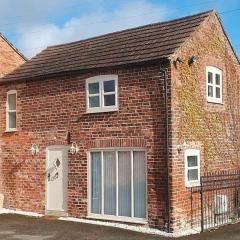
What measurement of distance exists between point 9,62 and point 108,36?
4923 mm

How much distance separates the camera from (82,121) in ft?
55.9

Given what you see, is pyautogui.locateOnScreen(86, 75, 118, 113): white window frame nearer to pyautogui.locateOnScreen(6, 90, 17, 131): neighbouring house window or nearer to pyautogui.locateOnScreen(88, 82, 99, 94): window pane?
pyautogui.locateOnScreen(88, 82, 99, 94): window pane

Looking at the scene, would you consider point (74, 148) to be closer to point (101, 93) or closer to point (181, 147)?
point (101, 93)

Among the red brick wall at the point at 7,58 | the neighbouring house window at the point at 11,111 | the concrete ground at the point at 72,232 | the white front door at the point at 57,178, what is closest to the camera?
the concrete ground at the point at 72,232

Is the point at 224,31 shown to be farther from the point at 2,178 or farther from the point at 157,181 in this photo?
the point at 2,178

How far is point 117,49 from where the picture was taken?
1742cm

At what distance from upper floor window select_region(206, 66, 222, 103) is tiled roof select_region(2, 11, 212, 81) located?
168cm

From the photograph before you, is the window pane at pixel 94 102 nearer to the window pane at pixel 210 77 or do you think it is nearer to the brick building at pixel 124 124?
the brick building at pixel 124 124

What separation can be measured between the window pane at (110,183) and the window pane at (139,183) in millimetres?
814

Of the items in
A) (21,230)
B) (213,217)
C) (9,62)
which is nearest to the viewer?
(21,230)

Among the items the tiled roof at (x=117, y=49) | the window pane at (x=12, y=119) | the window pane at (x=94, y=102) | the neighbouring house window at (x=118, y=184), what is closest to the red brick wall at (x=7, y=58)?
the tiled roof at (x=117, y=49)

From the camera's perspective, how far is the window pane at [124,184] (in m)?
15.8

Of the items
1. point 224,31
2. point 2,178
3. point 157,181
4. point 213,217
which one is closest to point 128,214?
point 157,181

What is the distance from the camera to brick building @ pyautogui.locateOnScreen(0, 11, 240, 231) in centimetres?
1520
